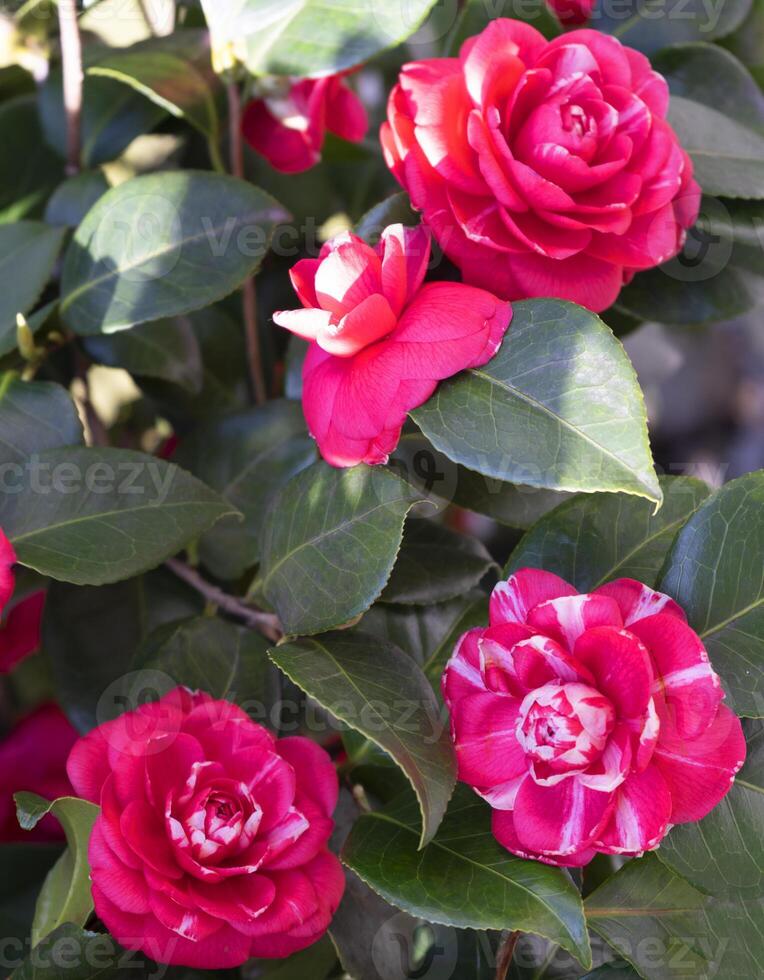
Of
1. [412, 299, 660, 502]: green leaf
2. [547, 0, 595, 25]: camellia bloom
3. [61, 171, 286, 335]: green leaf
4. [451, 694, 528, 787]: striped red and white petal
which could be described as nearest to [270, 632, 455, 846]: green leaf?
[451, 694, 528, 787]: striped red and white petal

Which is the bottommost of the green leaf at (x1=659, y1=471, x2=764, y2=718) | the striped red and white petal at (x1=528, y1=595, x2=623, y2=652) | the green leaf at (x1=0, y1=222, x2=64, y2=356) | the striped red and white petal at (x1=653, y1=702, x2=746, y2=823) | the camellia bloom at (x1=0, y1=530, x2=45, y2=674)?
the camellia bloom at (x1=0, y1=530, x2=45, y2=674)

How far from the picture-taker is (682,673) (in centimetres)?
45

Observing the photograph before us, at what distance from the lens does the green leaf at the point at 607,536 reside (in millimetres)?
555

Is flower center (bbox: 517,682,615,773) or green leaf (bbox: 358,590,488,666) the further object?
green leaf (bbox: 358,590,488,666)

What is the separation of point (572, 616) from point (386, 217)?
0.25m

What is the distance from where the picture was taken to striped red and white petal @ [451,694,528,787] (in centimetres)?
48

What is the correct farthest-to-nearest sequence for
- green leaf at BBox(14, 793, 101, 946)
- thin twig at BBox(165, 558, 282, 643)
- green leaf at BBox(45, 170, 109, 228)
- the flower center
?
green leaf at BBox(45, 170, 109, 228) < thin twig at BBox(165, 558, 282, 643) < green leaf at BBox(14, 793, 101, 946) < the flower center

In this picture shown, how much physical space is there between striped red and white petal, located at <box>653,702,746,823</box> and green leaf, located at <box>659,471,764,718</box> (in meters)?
0.04

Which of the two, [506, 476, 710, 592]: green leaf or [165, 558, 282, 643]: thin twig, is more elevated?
[506, 476, 710, 592]: green leaf

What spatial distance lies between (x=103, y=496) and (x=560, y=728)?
11.8 inches

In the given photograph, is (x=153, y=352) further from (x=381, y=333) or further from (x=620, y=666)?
(x=620, y=666)

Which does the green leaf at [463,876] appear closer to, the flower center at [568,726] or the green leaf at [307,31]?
the flower center at [568,726]

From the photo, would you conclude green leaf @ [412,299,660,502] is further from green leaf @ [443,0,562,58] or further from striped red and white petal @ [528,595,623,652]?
green leaf @ [443,0,562,58]

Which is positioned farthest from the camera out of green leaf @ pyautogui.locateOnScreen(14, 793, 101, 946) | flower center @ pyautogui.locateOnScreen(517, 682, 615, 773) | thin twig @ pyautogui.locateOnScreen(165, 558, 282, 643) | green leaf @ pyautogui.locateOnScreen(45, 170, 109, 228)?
green leaf @ pyautogui.locateOnScreen(45, 170, 109, 228)
